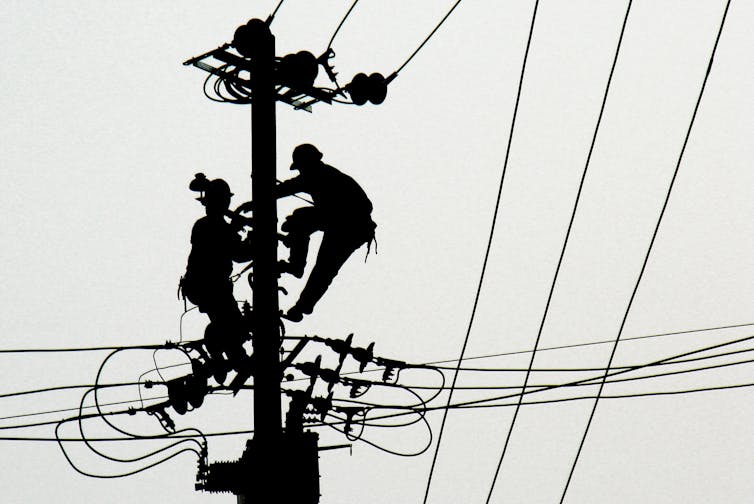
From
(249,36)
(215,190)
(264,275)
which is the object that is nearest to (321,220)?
(264,275)

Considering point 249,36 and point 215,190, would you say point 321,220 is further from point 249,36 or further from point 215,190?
point 249,36

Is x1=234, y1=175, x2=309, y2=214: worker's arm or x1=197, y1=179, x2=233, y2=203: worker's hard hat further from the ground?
x1=197, y1=179, x2=233, y2=203: worker's hard hat

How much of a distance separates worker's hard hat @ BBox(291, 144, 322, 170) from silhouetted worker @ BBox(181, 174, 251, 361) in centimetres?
67

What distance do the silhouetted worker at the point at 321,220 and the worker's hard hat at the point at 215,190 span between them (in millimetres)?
566

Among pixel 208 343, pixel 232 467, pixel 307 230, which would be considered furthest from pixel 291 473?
pixel 307 230

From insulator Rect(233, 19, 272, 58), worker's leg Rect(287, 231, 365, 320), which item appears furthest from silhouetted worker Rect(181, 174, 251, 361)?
insulator Rect(233, 19, 272, 58)

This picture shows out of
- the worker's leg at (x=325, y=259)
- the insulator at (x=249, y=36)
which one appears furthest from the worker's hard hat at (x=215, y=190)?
the insulator at (x=249, y=36)

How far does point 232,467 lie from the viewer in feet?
29.9

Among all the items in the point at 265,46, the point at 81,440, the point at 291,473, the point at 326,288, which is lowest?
the point at 291,473

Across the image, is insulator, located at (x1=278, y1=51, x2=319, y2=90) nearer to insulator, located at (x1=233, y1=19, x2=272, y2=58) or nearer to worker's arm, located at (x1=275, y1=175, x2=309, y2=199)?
insulator, located at (x1=233, y1=19, x2=272, y2=58)

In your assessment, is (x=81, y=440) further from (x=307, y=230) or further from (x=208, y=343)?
(x=307, y=230)

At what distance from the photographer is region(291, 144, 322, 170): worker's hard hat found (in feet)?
30.4

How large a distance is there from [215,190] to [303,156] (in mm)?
835

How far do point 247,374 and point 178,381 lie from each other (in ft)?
2.26
